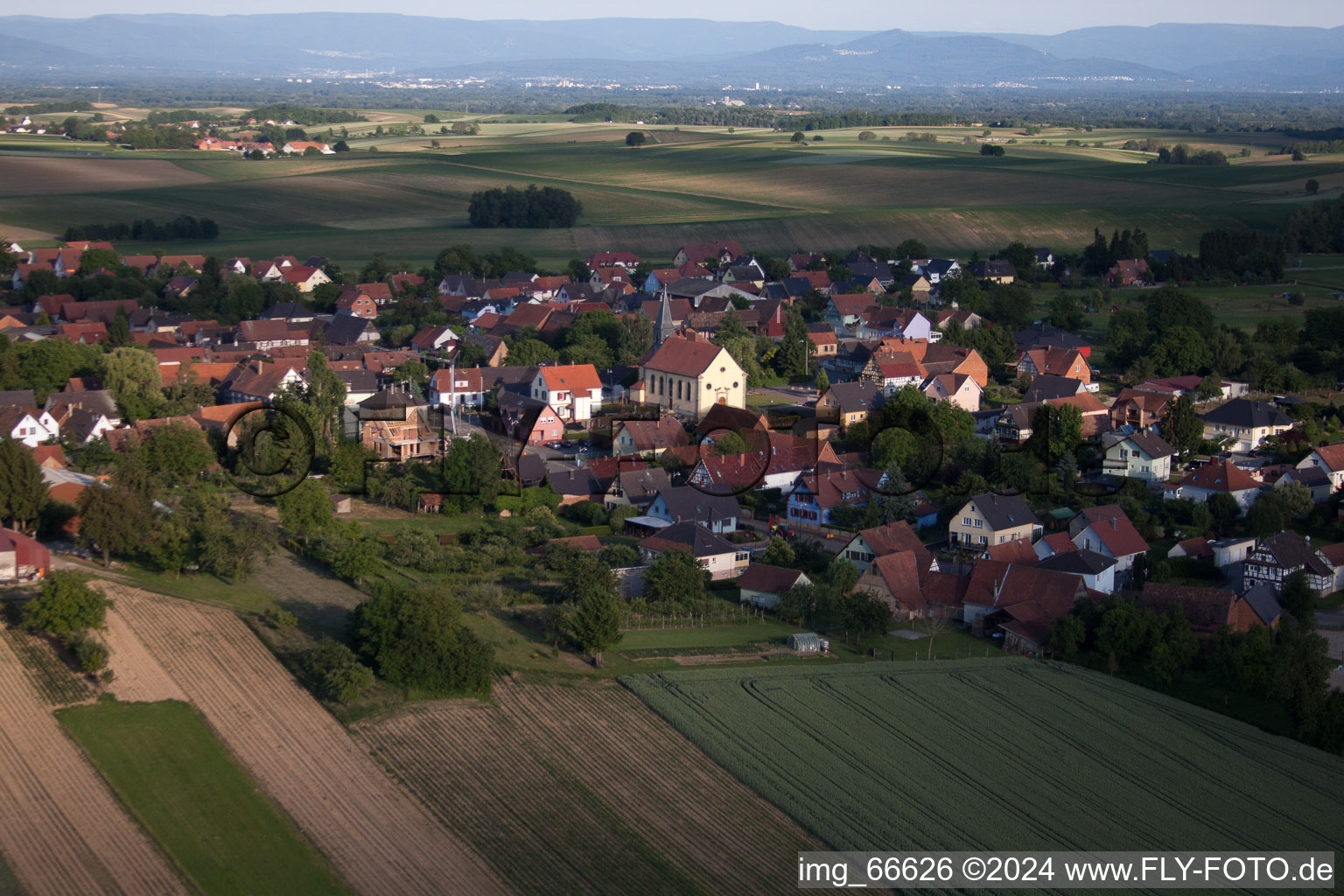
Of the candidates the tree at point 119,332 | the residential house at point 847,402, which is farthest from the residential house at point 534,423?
the tree at point 119,332

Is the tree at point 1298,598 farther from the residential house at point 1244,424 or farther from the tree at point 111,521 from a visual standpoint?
the tree at point 111,521

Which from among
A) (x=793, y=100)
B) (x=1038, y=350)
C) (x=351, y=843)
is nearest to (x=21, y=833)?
(x=351, y=843)

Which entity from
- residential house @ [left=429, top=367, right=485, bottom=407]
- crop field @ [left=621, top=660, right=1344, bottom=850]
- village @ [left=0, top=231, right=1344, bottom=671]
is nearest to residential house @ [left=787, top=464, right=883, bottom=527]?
village @ [left=0, top=231, right=1344, bottom=671]

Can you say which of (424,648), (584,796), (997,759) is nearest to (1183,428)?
(997,759)

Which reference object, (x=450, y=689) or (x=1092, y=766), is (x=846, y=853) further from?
(x=450, y=689)

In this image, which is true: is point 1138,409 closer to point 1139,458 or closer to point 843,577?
point 1139,458

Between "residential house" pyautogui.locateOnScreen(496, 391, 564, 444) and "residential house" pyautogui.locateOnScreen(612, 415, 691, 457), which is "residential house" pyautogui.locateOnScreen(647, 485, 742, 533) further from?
"residential house" pyautogui.locateOnScreen(496, 391, 564, 444)
